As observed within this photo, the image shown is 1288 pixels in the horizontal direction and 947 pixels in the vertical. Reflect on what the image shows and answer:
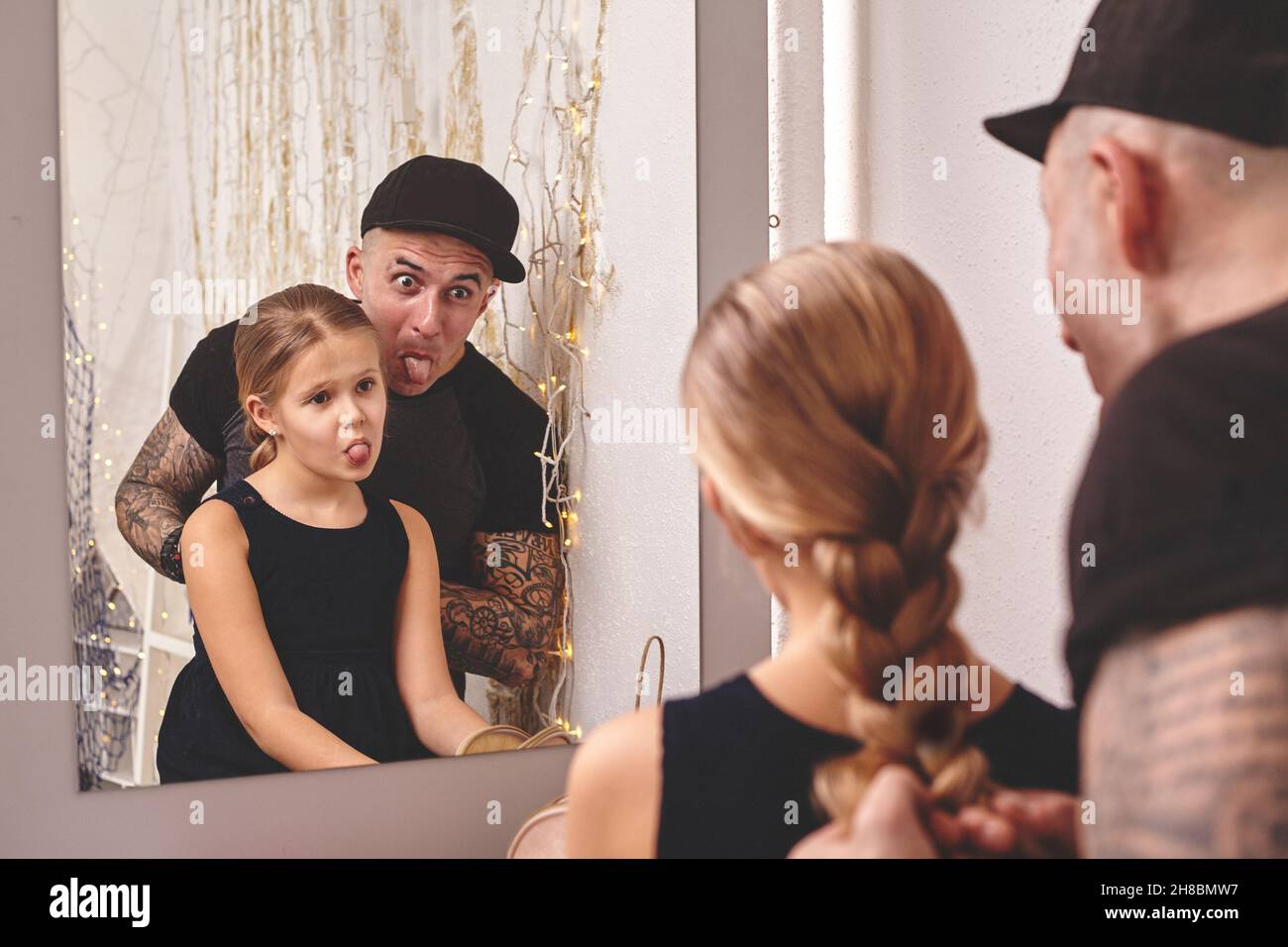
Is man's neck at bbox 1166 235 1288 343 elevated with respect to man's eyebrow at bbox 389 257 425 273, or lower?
lower

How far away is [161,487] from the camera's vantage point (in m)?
1.69

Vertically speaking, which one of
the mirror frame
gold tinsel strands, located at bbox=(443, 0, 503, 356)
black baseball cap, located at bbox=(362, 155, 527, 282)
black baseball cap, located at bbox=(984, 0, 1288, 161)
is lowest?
the mirror frame

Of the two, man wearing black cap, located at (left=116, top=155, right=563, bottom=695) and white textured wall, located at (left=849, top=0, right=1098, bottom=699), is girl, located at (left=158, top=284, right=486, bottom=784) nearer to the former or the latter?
man wearing black cap, located at (left=116, top=155, right=563, bottom=695)

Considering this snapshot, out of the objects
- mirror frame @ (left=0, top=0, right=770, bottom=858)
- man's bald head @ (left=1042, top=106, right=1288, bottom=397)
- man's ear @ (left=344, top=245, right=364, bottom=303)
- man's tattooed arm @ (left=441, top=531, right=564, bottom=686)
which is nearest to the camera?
man's bald head @ (left=1042, top=106, right=1288, bottom=397)

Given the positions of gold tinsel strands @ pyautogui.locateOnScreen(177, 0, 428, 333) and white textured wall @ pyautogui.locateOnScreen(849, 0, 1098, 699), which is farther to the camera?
gold tinsel strands @ pyautogui.locateOnScreen(177, 0, 428, 333)

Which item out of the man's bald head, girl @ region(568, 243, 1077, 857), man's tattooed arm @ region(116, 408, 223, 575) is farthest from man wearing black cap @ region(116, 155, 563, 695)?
the man's bald head

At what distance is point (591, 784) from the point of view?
0.93 meters

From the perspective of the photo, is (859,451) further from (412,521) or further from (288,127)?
(288,127)

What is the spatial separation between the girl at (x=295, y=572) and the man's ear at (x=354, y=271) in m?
0.03

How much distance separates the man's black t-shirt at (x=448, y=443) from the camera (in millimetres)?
1720

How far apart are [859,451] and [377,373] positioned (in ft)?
3.42

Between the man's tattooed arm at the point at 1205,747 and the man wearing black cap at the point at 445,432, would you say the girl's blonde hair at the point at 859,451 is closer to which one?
the man's tattooed arm at the point at 1205,747

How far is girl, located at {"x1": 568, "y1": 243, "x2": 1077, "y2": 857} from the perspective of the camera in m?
0.92
